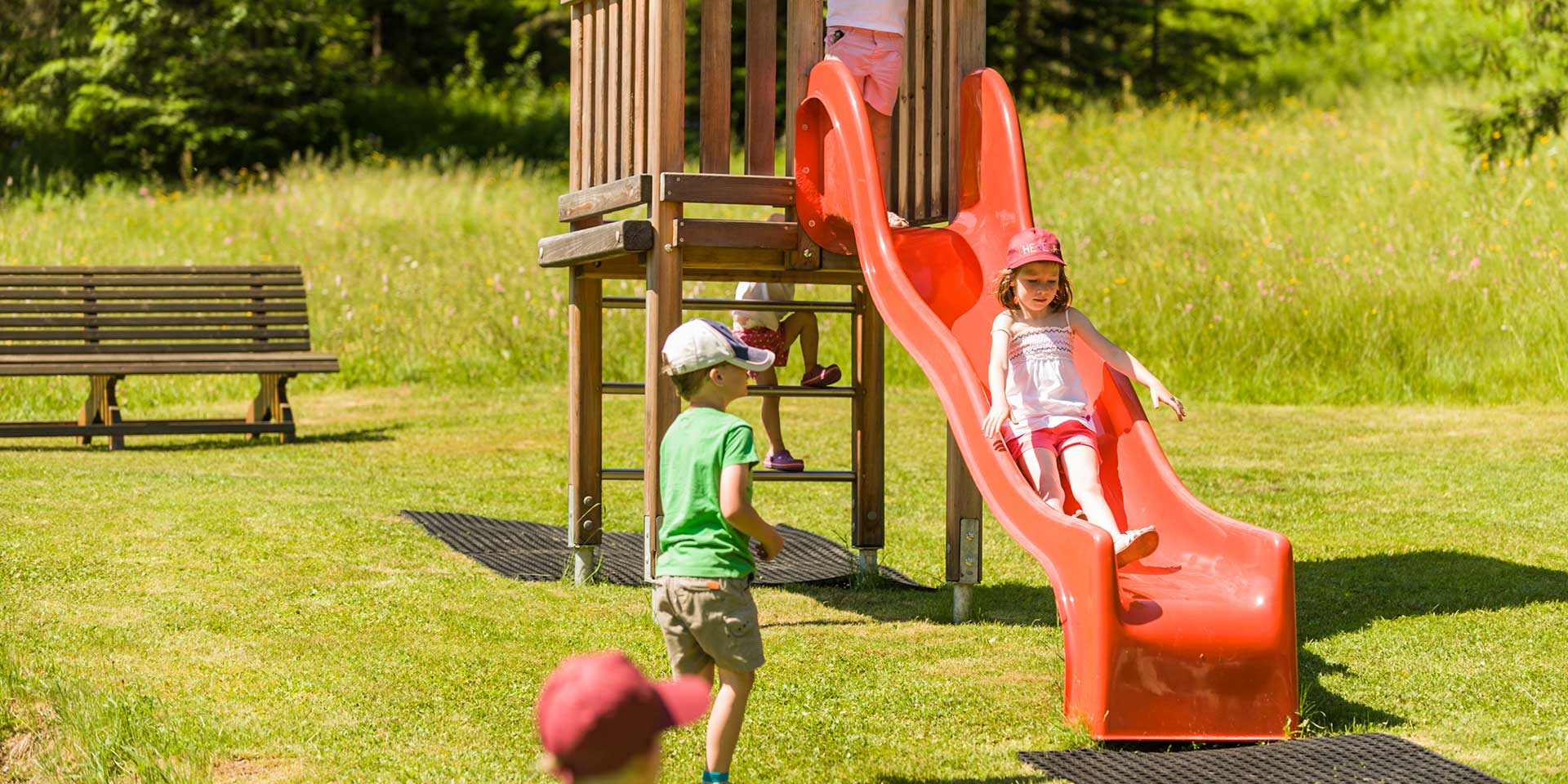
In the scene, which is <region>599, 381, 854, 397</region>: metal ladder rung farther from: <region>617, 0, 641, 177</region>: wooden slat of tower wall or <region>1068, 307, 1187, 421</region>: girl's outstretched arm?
<region>1068, 307, 1187, 421</region>: girl's outstretched arm

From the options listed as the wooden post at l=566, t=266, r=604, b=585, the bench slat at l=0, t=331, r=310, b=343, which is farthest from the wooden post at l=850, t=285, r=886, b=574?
the bench slat at l=0, t=331, r=310, b=343

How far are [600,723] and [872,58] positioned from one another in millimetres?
5846

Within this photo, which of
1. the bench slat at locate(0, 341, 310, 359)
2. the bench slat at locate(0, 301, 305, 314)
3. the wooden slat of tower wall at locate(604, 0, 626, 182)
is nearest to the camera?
the wooden slat of tower wall at locate(604, 0, 626, 182)

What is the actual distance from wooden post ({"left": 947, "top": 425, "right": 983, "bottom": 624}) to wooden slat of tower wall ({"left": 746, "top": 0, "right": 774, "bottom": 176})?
1707 mm

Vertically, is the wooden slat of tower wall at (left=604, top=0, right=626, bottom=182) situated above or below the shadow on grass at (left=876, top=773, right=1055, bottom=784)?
above

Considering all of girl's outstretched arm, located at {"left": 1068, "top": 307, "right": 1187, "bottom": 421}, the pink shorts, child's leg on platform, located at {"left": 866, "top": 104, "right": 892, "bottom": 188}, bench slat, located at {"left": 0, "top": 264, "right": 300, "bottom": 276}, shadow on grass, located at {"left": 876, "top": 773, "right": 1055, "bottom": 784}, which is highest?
the pink shorts

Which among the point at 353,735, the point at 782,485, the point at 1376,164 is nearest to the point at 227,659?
the point at 353,735

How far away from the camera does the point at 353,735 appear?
5.29 metres

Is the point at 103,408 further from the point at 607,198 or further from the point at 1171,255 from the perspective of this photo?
the point at 1171,255

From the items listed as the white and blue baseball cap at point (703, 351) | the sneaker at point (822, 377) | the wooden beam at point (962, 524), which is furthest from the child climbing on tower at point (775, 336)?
the white and blue baseball cap at point (703, 351)

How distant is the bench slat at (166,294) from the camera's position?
45.9 feet

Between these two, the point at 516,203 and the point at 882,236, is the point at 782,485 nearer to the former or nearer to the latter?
the point at 882,236

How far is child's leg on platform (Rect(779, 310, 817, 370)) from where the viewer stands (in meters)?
9.39

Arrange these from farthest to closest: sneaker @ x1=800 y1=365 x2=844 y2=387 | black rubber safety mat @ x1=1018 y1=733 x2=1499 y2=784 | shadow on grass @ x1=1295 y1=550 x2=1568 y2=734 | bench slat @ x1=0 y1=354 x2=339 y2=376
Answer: bench slat @ x1=0 y1=354 x2=339 y2=376, sneaker @ x1=800 y1=365 x2=844 y2=387, shadow on grass @ x1=1295 y1=550 x2=1568 y2=734, black rubber safety mat @ x1=1018 y1=733 x2=1499 y2=784
